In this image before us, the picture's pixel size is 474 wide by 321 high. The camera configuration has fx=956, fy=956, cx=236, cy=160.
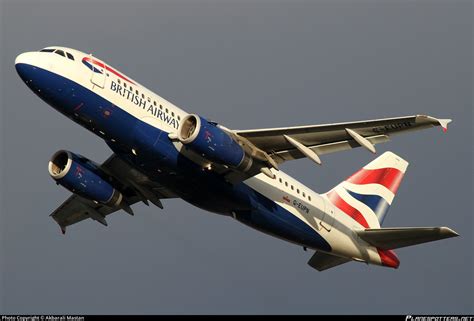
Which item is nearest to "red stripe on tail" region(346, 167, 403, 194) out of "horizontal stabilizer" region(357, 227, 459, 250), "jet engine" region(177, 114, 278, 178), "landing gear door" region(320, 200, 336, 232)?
"landing gear door" region(320, 200, 336, 232)

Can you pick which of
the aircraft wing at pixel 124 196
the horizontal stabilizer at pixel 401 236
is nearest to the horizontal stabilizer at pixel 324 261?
the horizontal stabilizer at pixel 401 236

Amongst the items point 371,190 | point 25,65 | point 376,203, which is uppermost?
point 371,190

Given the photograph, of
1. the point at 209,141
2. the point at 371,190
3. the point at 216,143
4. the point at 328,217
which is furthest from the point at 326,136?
the point at 371,190

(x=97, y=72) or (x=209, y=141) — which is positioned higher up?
(x=97, y=72)

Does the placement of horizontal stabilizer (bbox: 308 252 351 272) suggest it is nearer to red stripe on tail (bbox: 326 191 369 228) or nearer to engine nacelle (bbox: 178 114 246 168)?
red stripe on tail (bbox: 326 191 369 228)

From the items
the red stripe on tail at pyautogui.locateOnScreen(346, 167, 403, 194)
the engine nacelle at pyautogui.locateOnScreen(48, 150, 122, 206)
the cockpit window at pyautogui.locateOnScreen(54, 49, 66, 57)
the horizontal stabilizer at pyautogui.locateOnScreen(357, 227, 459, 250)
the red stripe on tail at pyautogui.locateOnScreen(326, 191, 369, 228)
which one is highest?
the red stripe on tail at pyautogui.locateOnScreen(346, 167, 403, 194)

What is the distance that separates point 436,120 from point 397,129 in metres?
1.93

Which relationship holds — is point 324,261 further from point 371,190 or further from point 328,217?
point 371,190

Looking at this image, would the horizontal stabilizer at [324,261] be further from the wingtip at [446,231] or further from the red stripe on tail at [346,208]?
the wingtip at [446,231]

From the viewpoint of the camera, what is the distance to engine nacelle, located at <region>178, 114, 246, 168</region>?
37.0 metres

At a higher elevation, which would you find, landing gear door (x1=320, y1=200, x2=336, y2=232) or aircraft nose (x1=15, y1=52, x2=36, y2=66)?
landing gear door (x1=320, y1=200, x2=336, y2=232)

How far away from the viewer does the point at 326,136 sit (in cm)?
3881

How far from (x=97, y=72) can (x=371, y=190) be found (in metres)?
17.8

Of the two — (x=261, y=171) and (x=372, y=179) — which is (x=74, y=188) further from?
(x=372, y=179)
